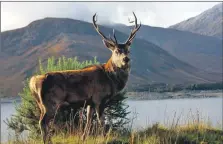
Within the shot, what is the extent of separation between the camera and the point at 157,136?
35.6ft

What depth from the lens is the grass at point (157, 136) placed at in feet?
32.3

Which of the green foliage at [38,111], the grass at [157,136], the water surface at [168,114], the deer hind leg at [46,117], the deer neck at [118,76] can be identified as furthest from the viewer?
the water surface at [168,114]

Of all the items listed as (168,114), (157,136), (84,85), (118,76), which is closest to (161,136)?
(157,136)

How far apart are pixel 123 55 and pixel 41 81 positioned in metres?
1.91

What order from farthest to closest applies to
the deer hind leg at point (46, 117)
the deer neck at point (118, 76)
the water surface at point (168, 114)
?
the water surface at point (168, 114) → the deer neck at point (118, 76) → the deer hind leg at point (46, 117)

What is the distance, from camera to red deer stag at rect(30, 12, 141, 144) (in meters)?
9.12

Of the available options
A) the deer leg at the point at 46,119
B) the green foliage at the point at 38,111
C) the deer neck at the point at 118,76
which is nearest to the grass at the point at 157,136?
the deer leg at the point at 46,119

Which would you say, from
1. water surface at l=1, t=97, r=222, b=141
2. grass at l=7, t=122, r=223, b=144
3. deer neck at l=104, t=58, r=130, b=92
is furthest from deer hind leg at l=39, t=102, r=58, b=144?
water surface at l=1, t=97, r=222, b=141

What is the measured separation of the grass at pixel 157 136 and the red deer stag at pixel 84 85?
44cm

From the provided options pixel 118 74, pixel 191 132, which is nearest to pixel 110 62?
pixel 118 74

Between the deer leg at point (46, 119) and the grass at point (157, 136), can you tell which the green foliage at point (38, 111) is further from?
the deer leg at point (46, 119)

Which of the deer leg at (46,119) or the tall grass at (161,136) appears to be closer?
the deer leg at (46,119)

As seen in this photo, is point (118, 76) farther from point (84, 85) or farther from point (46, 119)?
point (46, 119)

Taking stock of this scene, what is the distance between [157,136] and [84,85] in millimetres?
2357
